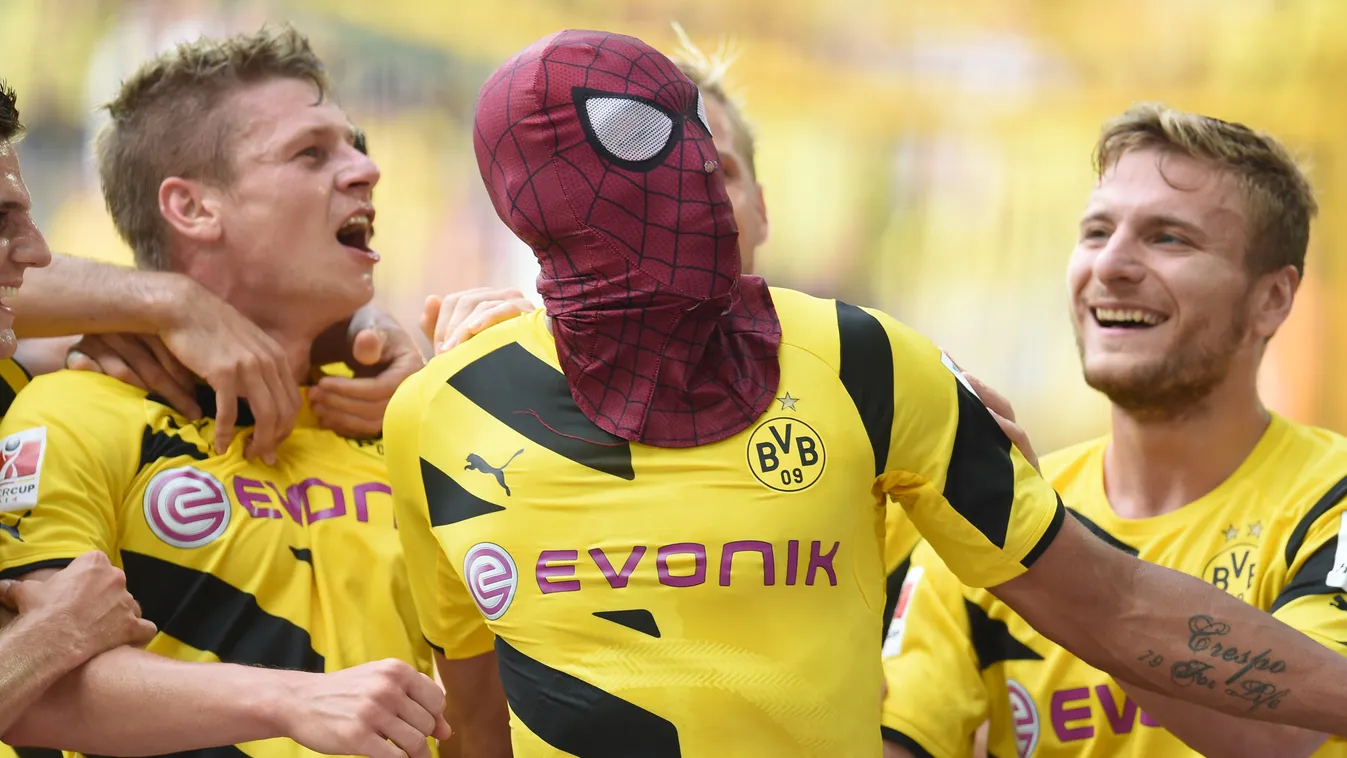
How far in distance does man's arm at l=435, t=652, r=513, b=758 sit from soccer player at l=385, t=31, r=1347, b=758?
34 cm

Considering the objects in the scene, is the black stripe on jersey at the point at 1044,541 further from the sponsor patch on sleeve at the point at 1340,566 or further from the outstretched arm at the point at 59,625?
the outstretched arm at the point at 59,625

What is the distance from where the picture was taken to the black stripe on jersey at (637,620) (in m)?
1.61

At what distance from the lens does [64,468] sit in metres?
2.12

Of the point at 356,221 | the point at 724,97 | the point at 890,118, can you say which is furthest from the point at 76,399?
the point at 890,118

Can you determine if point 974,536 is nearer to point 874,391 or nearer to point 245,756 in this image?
point 874,391

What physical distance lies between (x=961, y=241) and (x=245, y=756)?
183 inches

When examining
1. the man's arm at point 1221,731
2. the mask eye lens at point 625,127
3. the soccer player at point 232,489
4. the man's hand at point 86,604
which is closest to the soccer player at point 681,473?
the mask eye lens at point 625,127

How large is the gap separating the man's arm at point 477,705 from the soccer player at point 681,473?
1.13 feet

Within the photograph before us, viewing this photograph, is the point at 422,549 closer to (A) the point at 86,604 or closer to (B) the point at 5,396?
(A) the point at 86,604

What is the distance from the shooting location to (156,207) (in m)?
2.57

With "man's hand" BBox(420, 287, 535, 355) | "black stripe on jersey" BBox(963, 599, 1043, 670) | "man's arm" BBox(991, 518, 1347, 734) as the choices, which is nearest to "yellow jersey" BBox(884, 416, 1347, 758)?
"black stripe on jersey" BBox(963, 599, 1043, 670)

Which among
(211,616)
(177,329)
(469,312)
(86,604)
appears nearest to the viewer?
(86,604)

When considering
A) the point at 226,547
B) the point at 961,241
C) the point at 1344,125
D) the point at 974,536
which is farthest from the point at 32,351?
the point at 1344,125

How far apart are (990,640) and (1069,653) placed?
18 cm
